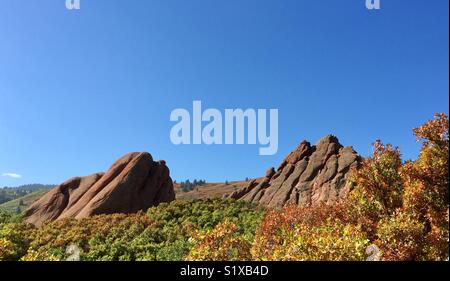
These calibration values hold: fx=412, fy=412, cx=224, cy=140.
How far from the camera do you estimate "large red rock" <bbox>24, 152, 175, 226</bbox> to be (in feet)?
157

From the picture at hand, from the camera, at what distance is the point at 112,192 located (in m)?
48.2

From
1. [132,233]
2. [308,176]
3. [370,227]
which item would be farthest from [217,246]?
[308,176]

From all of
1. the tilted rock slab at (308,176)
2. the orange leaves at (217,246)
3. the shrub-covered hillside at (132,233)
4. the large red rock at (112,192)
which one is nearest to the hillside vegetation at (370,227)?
the orange leaves at (217,246)

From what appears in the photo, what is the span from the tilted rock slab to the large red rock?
14.7 m

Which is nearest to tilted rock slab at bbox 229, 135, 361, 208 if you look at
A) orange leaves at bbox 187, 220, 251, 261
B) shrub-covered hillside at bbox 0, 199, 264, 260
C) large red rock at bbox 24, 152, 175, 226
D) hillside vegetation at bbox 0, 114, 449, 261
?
shrub-covered hillside at bbox 0, 199, 264, 260

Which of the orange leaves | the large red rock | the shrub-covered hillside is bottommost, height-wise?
the shrub-covered hillside

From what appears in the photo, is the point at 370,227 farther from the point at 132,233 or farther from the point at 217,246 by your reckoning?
the point at 132,233

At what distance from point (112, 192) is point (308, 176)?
1060 inches

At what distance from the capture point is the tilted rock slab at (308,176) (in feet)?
173

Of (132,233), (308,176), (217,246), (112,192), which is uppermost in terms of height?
(308,176)

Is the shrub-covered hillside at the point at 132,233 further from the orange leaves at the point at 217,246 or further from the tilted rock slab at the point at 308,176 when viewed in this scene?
the tilted rock slab at the point at 308,176

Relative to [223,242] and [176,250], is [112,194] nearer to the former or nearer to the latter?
[176,250]

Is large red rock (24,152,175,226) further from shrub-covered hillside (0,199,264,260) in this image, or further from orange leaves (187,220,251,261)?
orange leaves (187,220,251,261)

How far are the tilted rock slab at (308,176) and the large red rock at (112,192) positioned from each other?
48.3 ft
